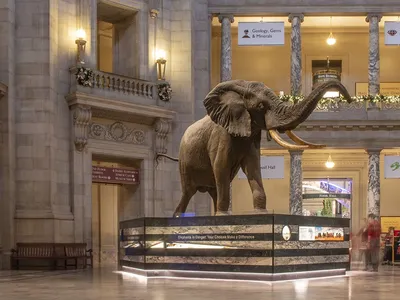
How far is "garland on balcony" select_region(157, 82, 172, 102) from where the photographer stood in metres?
26.8

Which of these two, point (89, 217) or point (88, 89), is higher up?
point (88, 89)

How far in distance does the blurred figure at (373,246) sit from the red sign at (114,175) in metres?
8.79

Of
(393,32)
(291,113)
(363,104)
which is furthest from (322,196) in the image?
(291,113)

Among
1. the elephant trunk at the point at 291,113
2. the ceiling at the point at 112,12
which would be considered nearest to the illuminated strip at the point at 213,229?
the elephant trunk at the point at 291,113

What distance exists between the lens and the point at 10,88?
22.8 m

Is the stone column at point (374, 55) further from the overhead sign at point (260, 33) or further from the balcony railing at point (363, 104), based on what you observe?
the overhead sign at point (260, 33)

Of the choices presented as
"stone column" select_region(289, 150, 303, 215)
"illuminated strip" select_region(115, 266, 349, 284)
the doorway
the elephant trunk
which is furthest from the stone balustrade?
the elephant trunk

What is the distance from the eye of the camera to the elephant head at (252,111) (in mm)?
13930

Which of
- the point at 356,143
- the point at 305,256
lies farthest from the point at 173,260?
the point at 356,143

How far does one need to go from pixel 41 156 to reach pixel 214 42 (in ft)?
45.9

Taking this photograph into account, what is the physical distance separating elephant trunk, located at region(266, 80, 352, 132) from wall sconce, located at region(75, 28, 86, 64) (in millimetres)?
11453

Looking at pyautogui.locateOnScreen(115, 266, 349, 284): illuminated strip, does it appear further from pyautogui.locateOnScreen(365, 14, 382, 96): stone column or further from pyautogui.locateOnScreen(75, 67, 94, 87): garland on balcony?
pyautogui.locateOnScreen(365, 14, 382, 96): stone column

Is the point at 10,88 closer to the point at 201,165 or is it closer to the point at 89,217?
the point at 89,217

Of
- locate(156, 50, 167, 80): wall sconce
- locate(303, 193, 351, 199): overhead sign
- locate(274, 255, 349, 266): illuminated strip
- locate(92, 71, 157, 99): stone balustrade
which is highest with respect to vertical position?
locate(156, 50, 167, 80): wall sconce
